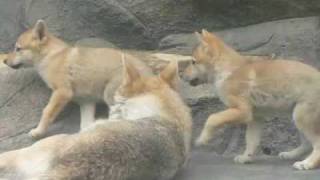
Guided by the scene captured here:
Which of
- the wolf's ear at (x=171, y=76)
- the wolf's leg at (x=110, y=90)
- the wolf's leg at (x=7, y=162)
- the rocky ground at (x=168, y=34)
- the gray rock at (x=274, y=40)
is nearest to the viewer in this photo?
the wolf's leg at (x=7, y=162)

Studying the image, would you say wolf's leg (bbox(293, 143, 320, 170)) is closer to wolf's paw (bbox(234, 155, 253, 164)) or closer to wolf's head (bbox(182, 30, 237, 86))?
wolf's paw (bbox(234, 155, 253, 164))

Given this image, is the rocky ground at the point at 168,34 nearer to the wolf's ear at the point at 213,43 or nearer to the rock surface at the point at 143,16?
the rock surface at the point at 143,16

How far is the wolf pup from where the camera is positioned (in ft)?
18.3

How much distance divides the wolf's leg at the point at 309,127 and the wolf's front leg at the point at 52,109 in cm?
213

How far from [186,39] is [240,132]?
1728 mm

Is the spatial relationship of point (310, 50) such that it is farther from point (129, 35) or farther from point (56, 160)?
point (56, 160)

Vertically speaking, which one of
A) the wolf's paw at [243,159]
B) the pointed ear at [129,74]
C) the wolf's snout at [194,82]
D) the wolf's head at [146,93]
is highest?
the pointed ear at [129,74]

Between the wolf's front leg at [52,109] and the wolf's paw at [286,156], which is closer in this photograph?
the wolf's paw at [286,156]

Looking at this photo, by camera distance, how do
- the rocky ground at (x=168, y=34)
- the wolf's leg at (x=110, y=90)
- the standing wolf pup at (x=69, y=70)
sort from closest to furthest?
the wolf's leg at (x=110, y=90) < the standing wolf pup at (x=69, y=70) < the rocky ground at (x=168, y=34)

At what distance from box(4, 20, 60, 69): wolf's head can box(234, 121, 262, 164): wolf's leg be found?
2.11 m

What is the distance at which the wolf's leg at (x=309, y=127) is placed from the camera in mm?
6652

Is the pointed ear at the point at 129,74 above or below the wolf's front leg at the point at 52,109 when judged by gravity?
above

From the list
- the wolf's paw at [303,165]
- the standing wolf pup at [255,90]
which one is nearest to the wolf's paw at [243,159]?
the standing wolf pup at [255,90]

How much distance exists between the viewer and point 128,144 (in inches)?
233
